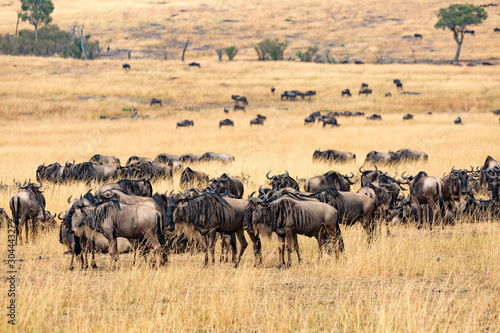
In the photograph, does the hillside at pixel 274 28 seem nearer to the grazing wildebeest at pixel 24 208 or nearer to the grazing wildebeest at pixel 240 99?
the grazing wildebeest at pixel 240 99

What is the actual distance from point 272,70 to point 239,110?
2410 centimetres

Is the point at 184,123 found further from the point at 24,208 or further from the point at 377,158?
the point at 24,208

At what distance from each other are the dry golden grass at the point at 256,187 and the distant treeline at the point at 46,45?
92.4 ft

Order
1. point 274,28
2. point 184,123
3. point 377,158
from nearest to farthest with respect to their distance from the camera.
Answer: point 377,158 < point 184,123 < point 274,28

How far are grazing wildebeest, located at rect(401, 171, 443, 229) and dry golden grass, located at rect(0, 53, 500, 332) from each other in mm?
675

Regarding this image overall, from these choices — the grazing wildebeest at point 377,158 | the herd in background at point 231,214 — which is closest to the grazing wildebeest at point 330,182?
the herd in background at point 231,214

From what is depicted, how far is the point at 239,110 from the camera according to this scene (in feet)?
140

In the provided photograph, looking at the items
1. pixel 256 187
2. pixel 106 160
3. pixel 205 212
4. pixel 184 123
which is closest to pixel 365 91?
pixel 184 123

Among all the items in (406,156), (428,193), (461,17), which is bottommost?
(406,156)

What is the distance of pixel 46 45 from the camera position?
92.4m

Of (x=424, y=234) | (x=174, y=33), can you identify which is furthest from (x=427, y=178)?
(x=174, y=33)

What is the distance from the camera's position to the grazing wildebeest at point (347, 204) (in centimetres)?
1009

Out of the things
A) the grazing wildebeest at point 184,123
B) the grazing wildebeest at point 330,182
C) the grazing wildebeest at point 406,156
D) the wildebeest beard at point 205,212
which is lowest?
the grazing wildebeest at point 184,123

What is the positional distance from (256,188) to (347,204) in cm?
639
